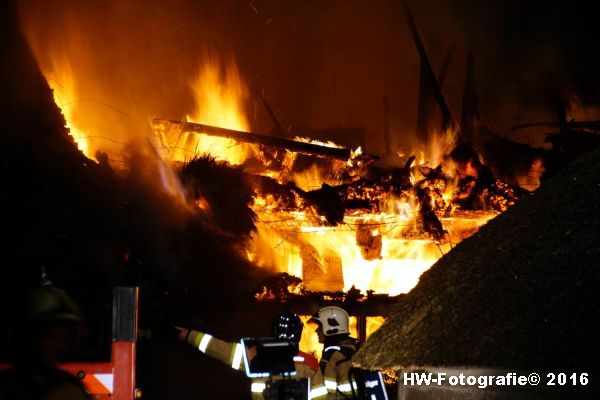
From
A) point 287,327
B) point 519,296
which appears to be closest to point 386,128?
point 287,327

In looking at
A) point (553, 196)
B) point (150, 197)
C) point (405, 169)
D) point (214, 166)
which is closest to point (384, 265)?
point (405, 169)

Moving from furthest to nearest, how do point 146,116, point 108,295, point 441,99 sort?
point 441,99 → point 146,116 → point 108,295

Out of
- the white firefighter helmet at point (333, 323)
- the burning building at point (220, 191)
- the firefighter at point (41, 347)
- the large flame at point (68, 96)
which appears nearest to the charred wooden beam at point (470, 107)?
the burning building at point (220, 191)

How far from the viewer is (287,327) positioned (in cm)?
612

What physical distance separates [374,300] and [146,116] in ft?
31.9

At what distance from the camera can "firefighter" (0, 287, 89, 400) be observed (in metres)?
2.89

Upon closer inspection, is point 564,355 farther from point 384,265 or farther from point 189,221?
point 384,265

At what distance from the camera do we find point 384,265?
59.9 ft

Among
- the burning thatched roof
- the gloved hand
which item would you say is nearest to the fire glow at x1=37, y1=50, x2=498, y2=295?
the gloved hand

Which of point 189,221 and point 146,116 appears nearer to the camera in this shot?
point 189,221

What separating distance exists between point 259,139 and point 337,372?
13032 mm

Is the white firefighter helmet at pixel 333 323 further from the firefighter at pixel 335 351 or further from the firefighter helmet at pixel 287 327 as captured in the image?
the firefighter helmet at pixel 287 327

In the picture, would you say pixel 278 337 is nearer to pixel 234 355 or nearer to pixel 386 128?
pixel 234 355

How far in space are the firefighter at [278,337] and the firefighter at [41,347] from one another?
285cm
